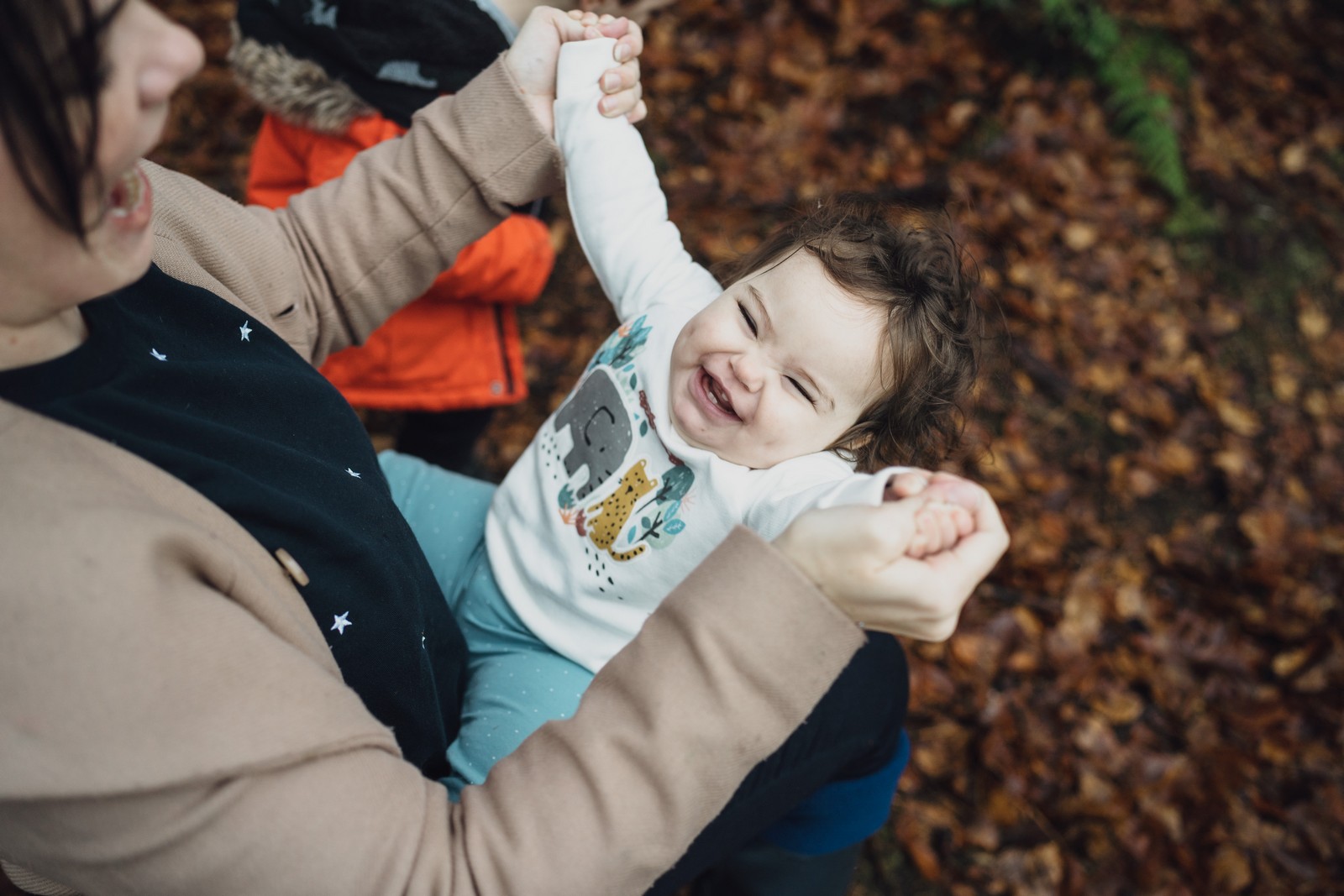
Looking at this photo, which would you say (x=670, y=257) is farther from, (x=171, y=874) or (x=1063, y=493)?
(x=1063, y=493)

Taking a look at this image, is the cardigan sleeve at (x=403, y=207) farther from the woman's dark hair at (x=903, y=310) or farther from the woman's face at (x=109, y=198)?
the woman's face at (x=109, y=198)

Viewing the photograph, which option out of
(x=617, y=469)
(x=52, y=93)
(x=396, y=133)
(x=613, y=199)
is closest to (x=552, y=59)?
(x=613, y=199)


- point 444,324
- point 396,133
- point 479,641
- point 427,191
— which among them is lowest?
point 479,641

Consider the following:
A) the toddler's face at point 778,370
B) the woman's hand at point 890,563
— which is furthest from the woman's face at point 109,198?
the toddler's face at point 778,370

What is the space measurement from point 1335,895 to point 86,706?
3381 mm

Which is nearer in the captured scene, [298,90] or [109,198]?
[109,198]

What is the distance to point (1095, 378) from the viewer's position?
3840 millimetres

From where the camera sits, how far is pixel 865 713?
1.62 meters

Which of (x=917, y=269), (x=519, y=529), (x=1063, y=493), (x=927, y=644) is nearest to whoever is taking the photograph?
(x=917, y=269)

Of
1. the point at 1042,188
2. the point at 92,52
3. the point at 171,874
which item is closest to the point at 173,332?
the point at 92,52

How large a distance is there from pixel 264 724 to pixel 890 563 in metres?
0.71

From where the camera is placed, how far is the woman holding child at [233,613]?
0.87 metres

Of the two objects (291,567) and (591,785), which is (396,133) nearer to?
(291,567)

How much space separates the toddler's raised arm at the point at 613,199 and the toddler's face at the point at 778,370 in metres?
0.26
